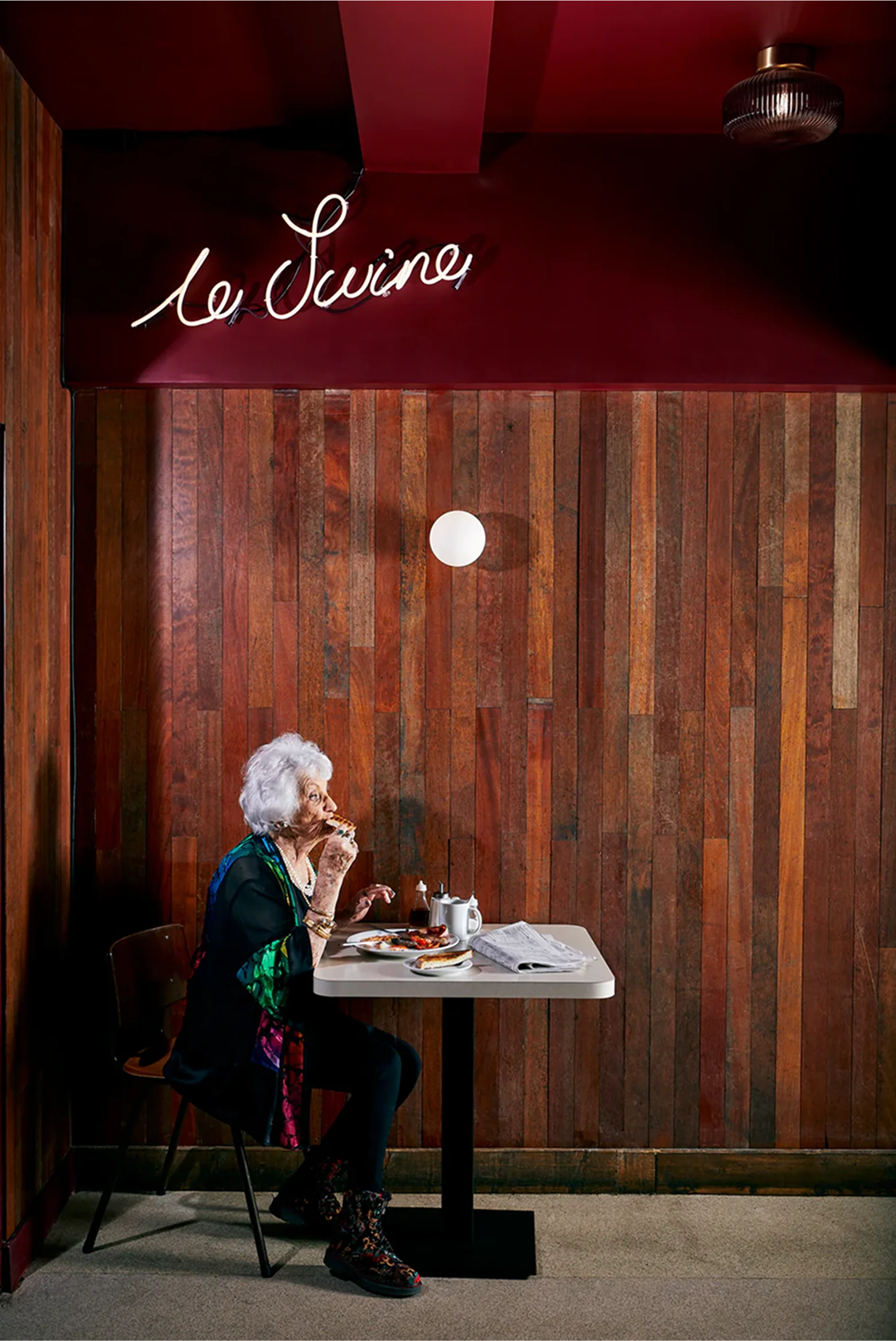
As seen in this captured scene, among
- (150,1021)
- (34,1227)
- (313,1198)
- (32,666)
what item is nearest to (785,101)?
(32,666)

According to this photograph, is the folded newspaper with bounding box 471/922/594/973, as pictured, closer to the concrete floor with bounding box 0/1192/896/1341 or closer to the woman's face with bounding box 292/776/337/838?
the woman's face with bounding box 292/776/337/838

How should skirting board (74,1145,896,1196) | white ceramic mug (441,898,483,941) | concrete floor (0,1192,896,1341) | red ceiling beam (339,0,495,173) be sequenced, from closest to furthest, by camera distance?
red ceiling beam (339,0,495,173) → concrete floor (0,1192,896,1341) → white ceramic mug (441,898,483,941) → skirting board (74,1145,896,1196)

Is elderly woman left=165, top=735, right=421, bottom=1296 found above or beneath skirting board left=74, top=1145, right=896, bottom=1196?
above

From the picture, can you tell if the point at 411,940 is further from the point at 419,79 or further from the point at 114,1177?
the point at 419,79

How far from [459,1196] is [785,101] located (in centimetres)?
317

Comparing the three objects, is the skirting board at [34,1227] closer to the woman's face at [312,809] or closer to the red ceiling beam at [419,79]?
the woman's face at [312,809]

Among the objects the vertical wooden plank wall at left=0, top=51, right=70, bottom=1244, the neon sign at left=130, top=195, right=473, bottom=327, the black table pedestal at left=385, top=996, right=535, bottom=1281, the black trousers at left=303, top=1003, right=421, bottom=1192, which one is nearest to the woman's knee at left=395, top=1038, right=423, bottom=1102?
the black trousers at left=303, top=1003, right=421, bottom=1192

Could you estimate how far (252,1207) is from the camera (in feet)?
10.3

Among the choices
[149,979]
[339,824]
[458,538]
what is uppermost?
[458,538]

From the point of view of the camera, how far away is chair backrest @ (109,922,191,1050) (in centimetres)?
329

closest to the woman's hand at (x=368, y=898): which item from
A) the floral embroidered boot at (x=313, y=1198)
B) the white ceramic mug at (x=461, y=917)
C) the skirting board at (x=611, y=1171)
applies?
the white ceramic mug at (x=461, y=917)

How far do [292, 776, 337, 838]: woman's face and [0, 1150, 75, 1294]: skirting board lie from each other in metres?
1.33

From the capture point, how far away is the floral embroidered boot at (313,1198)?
3.38 meters

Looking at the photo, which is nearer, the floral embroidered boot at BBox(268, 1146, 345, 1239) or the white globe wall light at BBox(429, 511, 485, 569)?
the floral embroidered boot at BBox(268, 1146, 345, 1239)
